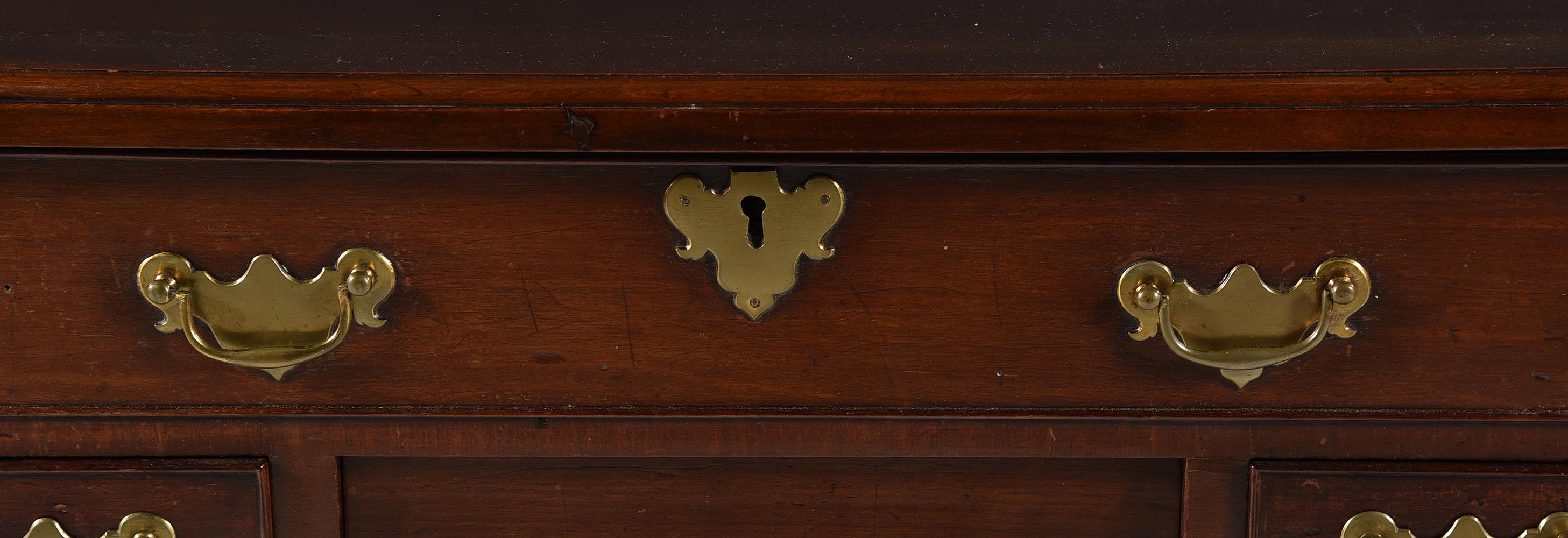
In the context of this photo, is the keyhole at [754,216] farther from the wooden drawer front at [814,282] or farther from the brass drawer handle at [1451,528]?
the brass drawer handle at [1451,528]

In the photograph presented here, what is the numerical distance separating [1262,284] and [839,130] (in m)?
0.24

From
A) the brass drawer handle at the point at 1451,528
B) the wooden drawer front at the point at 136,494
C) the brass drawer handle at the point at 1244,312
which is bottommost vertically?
the brass drawer handle at the point at 1451,528

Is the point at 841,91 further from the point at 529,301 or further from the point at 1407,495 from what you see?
the point at 1407,495

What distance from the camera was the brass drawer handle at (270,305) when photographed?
0.59m

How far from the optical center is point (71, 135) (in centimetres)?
55

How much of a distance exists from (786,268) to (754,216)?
4 centimetres

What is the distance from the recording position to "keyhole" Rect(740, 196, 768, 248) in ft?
1.98

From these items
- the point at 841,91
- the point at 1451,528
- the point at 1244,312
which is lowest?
the point at 1451,528

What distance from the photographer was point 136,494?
2.14 ft

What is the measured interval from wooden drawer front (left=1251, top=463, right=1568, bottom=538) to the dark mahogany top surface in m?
0.23

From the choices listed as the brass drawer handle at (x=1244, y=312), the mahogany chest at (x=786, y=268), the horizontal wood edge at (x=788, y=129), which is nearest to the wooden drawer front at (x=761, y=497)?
the mahogany chest at (x=786, y=268)

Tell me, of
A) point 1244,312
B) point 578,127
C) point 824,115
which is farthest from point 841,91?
point 1244,312

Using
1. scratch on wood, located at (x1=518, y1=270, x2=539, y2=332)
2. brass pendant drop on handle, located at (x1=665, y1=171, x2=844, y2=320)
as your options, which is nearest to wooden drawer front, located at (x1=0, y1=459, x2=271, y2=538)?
scratch on wood, located at (x1=518, y1=270, x2=539, y2=332)

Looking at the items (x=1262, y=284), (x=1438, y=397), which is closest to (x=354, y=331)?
(x=1262, y=284)
